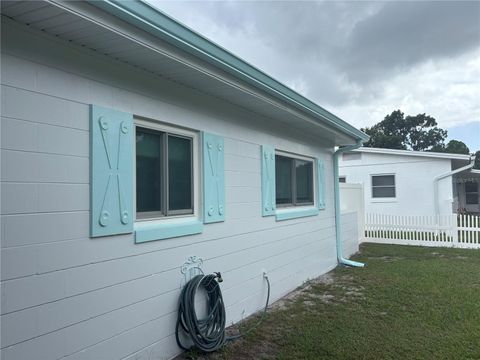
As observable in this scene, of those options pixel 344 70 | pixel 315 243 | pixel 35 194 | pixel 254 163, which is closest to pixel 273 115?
pixel 254 163

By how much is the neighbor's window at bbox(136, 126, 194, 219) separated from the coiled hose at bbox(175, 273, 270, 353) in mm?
773

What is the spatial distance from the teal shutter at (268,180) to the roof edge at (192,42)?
0.81 meters

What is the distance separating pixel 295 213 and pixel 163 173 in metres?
3.21

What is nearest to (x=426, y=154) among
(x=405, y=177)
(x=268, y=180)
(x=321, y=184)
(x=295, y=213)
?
(x=405, y=177)

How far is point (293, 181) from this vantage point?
673 centimetres

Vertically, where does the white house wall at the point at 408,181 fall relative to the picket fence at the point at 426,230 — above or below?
above

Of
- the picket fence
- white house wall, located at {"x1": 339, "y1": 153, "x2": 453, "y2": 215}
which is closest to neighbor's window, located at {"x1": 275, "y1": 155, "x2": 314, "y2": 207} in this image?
the picket fence

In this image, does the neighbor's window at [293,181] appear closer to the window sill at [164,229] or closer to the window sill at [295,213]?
the window sill at [295,213]

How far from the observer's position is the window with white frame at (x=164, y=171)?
11.3ft

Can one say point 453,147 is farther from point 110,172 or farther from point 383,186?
point 110,172

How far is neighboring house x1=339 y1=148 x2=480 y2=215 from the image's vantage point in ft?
47.0

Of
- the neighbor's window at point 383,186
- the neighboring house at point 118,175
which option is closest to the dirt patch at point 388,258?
the neighboring house at point 118,175

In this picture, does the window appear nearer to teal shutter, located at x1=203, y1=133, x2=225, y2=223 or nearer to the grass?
the grass

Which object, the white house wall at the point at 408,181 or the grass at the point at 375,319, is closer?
the grass at the point at 375,319
